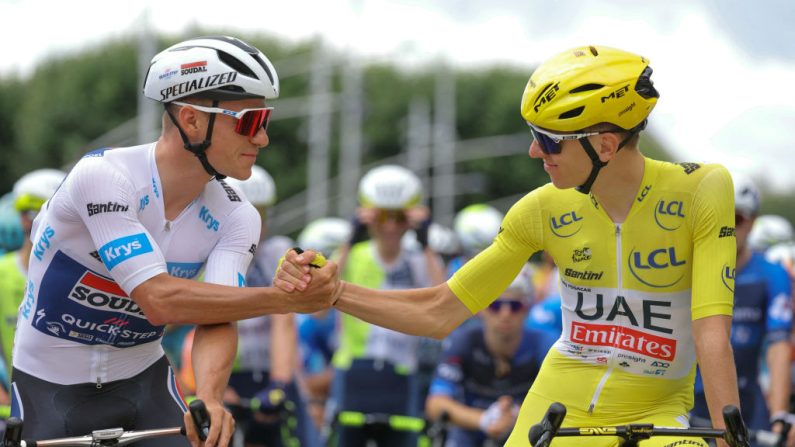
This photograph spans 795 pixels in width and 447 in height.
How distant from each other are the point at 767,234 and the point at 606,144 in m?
12.0

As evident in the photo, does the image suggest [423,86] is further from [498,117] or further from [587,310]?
[587,310]

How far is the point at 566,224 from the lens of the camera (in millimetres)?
5645

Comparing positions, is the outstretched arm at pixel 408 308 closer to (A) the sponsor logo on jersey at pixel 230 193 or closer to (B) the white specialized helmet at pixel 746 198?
(A) the sponsor logo on jersey at pixel 230 193

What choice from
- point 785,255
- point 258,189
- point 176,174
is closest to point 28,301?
point 176,174

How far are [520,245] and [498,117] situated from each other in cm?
7266

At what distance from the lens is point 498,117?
77.9 meters

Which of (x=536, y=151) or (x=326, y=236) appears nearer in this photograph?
(x=536, y=151)

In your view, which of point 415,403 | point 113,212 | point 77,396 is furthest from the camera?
point 415,403

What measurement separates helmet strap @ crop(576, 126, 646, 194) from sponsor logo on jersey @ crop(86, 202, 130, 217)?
1.99 meters

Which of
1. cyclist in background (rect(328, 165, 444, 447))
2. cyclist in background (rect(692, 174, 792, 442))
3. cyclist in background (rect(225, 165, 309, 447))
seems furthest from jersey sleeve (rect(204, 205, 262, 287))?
cyclist in background (rect(328, 165, 444, 447))

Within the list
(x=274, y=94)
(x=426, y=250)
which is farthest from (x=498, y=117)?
(x=274, y=94)

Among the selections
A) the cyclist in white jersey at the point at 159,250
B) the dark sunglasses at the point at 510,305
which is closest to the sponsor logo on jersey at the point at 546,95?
the cyclist in white jersey at the point at 159,250

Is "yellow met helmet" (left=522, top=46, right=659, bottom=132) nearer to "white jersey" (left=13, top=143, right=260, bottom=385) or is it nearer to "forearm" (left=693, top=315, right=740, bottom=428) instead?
"forearm" (left=693, top=315, right=740, bottom=428)

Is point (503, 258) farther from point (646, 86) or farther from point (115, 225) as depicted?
point (115, 225)
